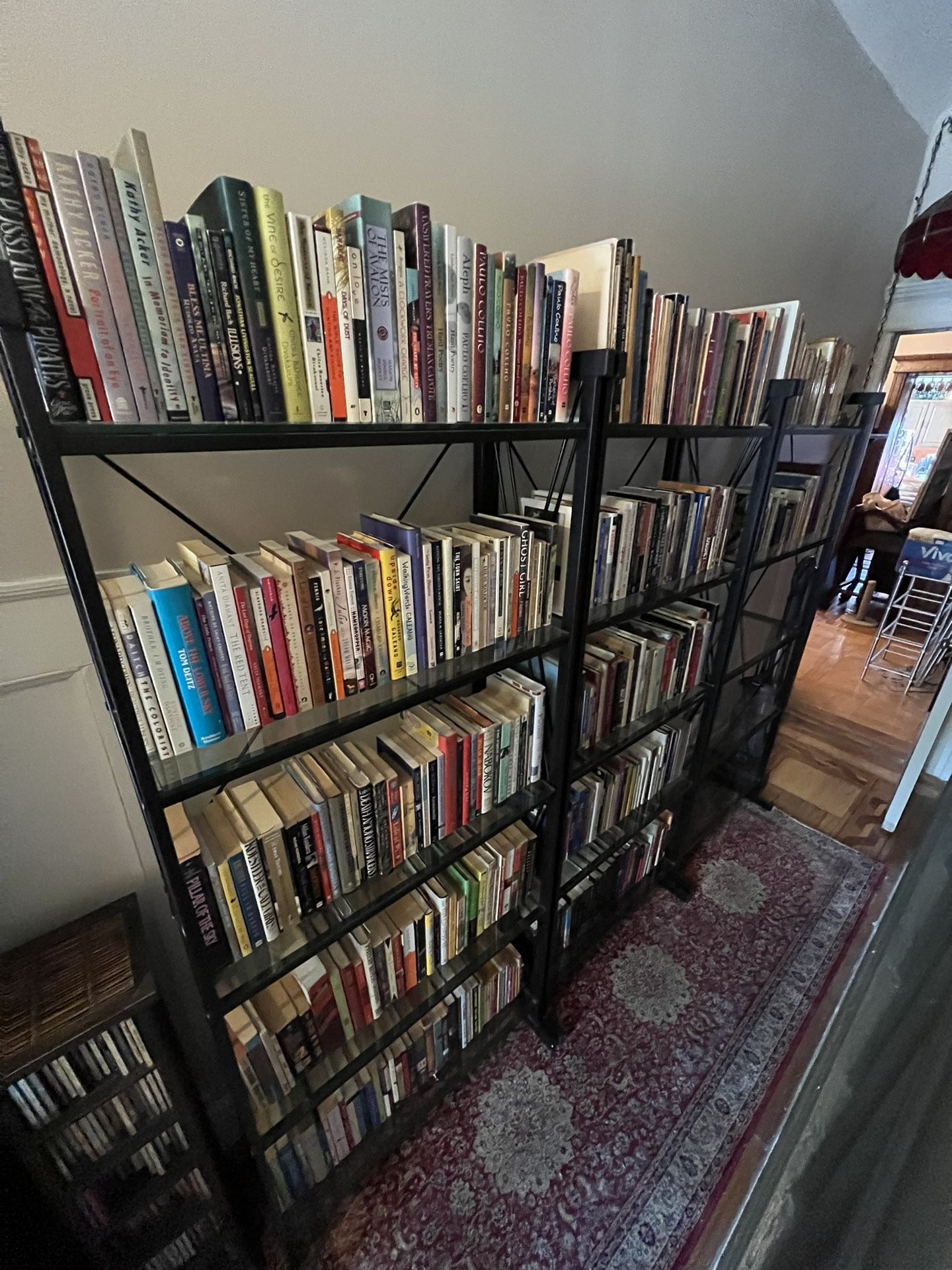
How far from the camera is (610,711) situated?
1.33 metres

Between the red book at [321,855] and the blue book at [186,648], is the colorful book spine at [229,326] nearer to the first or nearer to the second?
the blue book at [186,648]

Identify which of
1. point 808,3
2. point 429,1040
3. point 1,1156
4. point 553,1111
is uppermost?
point 808,3

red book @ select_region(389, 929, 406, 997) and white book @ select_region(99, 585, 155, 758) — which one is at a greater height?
white book @ select_region(99, 585, 155, 758)

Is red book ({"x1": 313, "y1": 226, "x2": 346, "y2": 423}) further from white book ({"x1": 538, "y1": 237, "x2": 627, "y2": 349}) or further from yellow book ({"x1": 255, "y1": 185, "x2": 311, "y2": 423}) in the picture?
white book ({"x1": 538, "y1": 237, "x2": 627, "y2": 349})

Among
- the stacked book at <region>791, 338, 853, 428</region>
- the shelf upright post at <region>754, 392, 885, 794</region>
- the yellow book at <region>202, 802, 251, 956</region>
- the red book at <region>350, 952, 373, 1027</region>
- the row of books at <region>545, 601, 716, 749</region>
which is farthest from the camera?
the shelf upright post at <region>754, 392, 885, 794</region>

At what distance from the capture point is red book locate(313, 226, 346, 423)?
58cm

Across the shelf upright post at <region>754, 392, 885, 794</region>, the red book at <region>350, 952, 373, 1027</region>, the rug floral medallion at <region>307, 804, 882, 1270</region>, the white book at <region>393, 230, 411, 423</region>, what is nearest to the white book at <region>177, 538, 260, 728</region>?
the white book at <region>393, 230, 411, 423</region>

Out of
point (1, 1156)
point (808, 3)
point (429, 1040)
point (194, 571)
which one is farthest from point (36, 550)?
point (808, 3)

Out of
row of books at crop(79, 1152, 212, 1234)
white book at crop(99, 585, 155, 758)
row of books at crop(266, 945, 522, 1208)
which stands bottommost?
row of books at crop(266, 945, 522, 1208)

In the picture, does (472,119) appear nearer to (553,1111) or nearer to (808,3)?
(808,3)

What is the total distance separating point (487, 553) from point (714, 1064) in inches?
60.8

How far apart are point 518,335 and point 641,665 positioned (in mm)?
879

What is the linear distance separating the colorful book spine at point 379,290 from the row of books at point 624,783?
103 cm

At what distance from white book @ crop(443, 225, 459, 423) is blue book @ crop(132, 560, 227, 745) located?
45 centimetres
